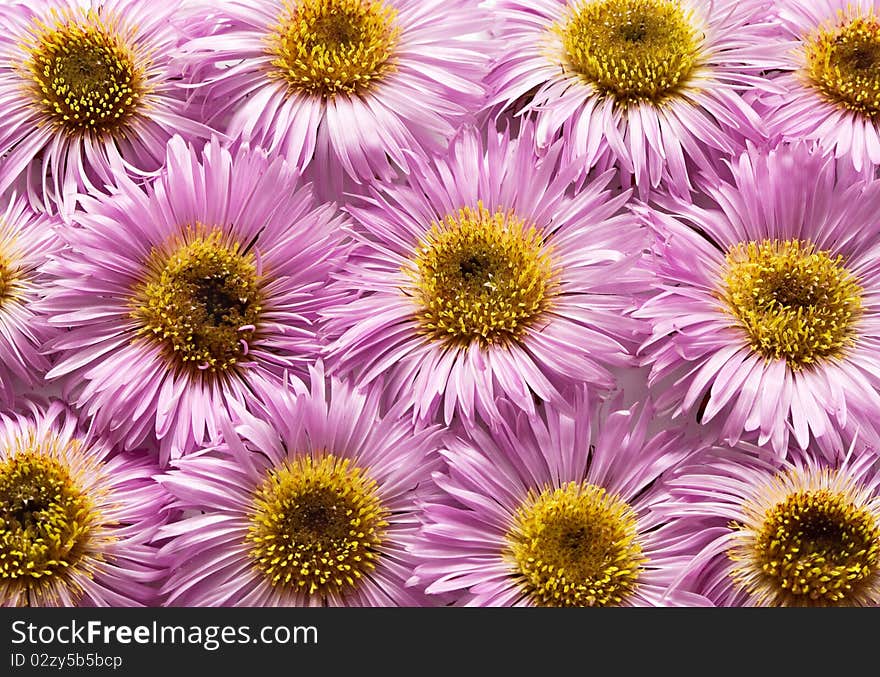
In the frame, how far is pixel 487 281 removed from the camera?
2.61ft

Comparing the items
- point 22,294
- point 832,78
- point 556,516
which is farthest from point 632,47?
point 22,294

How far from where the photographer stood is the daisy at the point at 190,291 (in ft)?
2.60

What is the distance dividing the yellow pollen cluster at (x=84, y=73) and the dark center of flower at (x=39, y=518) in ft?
0.86

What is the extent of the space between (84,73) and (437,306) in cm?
33

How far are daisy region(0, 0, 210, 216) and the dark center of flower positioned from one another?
0.65 ft

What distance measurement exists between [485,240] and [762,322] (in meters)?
0.21

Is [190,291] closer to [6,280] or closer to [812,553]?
[6,280]

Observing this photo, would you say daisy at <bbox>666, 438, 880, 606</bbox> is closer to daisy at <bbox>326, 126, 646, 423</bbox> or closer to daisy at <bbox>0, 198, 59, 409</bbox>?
daisy at <bbox>326, 126, 646, 423</bbox>

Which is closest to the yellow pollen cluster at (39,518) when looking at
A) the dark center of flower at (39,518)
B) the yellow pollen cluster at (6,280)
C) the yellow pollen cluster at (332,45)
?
the dark center of flower at (39,518)

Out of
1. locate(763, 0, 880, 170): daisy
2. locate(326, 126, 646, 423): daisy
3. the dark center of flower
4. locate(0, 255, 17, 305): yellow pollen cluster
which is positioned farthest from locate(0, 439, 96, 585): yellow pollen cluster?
locate(763, 0, 880, 170): daisy

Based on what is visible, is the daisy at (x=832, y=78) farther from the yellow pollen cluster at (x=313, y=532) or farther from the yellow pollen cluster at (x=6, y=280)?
the yellow pollen cluster at (x=6, y=280)

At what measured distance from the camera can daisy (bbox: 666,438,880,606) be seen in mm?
771
